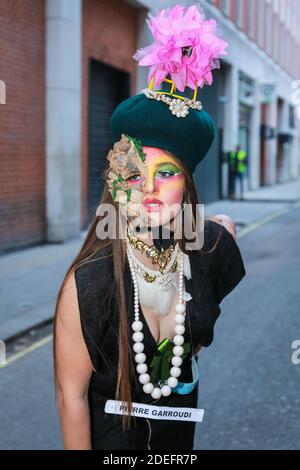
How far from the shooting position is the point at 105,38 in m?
14.9

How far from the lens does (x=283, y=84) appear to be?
133 ft

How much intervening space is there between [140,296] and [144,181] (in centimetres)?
34

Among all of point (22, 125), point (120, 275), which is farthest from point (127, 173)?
point (22, 125)

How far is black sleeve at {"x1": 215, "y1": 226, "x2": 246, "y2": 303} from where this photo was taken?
2.21 meters

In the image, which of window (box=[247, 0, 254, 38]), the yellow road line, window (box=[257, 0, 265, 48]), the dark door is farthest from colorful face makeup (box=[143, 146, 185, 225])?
window (box=[257, 0, 265, 48])

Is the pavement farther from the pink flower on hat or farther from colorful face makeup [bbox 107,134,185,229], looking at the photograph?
the pink flower on hat

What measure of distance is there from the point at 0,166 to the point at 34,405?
269 inches

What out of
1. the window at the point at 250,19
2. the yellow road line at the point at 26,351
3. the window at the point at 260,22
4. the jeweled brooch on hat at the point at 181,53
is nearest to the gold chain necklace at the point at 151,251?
the jeweled brooch on hat at the point at 181,53

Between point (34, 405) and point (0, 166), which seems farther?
point (0, 166)

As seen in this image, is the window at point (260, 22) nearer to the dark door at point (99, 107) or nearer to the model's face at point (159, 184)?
the dark door at point (99, 107)

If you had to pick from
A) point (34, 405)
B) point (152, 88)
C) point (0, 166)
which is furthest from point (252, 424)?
point (0, 166)

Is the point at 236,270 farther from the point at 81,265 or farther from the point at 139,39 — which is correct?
the point at 139,39

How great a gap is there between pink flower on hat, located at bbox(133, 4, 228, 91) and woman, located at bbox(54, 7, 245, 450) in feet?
0.11

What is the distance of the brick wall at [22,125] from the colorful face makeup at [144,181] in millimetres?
9467
